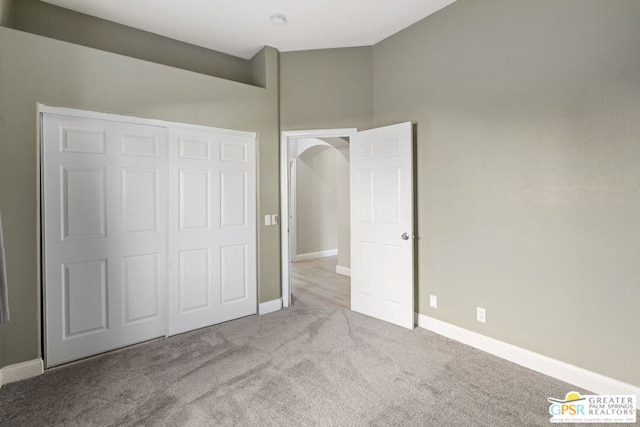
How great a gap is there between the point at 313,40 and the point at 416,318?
317cm

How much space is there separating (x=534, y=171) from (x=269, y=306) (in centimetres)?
287

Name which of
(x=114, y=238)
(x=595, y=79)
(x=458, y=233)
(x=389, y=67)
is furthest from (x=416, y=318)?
(x=114, y=238)

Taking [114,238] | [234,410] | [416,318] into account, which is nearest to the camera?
[234,410]

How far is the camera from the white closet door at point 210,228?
118 inches

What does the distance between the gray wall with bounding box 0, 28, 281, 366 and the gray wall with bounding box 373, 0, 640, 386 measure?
92.7 inches

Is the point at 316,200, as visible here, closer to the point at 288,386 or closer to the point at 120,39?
the point at 120,39

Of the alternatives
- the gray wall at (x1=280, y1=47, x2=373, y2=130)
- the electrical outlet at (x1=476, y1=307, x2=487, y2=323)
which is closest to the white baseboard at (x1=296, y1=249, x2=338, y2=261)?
the gray wall at (x1=280, y1=47, x2=373, y2=130)

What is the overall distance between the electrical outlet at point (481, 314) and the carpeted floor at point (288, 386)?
26cm

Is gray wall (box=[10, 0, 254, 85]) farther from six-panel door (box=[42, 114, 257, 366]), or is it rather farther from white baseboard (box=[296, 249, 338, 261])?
white baseboard (box=[296, 249, 338, 261])

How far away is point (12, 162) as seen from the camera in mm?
2248

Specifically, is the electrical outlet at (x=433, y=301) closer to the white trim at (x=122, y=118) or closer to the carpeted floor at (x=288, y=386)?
the carpeted floor at (x=288, y=386)

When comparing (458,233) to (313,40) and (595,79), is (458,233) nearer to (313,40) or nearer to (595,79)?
(595,79)

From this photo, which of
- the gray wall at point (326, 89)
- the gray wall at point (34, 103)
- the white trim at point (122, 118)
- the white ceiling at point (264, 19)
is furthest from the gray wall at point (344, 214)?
the gray wall at point (34, 103)

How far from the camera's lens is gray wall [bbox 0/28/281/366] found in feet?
7.35
